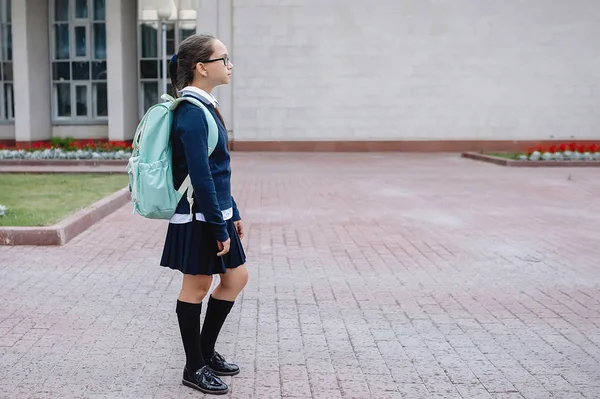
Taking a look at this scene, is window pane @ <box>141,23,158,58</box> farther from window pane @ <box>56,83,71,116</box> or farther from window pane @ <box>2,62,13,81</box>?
window pane @ <box>2,62,13,81</box>

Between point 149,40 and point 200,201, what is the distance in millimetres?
28420

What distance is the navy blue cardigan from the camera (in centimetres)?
343

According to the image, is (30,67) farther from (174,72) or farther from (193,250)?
(193,250)

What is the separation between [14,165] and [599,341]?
682 inches

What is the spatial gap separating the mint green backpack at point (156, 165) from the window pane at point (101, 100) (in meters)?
28.4

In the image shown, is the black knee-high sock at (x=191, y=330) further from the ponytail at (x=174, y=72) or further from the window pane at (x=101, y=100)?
the window pane at (x=101, y=100)

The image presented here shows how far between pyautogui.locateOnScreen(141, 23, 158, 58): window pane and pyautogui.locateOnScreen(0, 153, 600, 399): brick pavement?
70.3ft

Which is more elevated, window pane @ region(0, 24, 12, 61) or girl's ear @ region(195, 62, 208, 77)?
window pane @ region(0, 24, 12, 61)

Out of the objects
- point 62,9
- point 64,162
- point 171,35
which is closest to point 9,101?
point 62,9

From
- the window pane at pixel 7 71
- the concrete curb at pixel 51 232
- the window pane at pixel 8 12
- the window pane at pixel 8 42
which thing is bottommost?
the concrete curb at pixel 51 232

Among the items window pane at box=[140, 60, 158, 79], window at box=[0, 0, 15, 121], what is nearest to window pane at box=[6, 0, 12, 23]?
window at box=[0, 0, 15, 121]

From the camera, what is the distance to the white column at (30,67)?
28.4m

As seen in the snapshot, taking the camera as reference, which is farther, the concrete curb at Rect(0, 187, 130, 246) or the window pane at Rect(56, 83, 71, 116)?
the window pane at Rect(56, 83, 71, 116)

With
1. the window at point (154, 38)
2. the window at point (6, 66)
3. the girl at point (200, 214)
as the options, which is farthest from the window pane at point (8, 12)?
Answer: the girl at point (200, 214)
